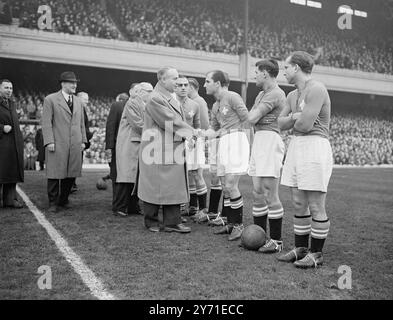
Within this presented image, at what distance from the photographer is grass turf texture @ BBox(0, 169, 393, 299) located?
3.83 meters

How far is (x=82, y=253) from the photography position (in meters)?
4.95

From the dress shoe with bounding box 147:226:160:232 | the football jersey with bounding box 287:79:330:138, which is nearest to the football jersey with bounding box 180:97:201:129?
the dress shoe with bounding box 147:226:160:232

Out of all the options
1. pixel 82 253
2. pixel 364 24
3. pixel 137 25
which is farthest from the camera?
pixel 364 24

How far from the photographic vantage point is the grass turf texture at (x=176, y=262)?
3.83 metres

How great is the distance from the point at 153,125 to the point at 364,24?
1500 inches

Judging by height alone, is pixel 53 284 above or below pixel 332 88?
below

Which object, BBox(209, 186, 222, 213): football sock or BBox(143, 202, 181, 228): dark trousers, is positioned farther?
BBox(209, 186, 222, 213): football sock

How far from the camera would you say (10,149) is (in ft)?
25.5

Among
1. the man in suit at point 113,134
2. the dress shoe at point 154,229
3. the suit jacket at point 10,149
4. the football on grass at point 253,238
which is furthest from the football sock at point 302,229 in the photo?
the suit jacket at point 10,149

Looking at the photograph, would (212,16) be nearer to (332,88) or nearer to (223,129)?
(332,88)

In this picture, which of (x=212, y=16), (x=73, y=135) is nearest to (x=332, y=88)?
(x=212, y=16)

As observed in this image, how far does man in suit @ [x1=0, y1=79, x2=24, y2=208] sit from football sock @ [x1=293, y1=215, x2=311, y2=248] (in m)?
4.88

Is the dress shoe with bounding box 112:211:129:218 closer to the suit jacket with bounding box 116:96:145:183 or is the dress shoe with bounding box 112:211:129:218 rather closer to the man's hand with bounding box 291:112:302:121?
the suit jacket with bounding box 116:96:145:183

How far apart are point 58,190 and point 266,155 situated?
3.88 metres
